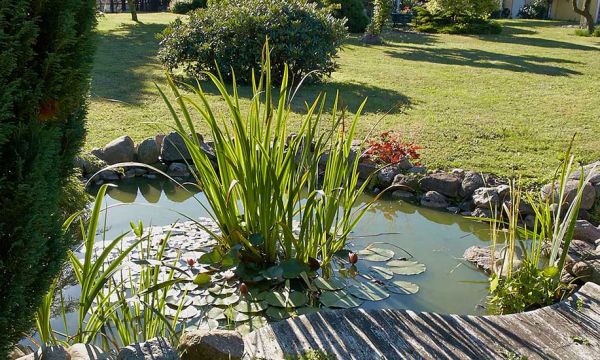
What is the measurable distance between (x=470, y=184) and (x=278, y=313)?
2.68 m

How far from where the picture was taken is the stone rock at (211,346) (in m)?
2.55

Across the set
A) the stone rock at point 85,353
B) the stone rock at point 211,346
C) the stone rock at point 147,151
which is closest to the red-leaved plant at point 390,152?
the stone rock at point 147,151

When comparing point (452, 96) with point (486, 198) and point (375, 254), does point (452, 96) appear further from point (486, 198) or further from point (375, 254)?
point (375, 254)

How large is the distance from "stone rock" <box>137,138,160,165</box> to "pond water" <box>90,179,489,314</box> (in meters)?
0.22

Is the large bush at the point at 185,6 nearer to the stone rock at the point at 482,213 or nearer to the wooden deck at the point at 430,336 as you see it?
the stone rock at the point at 482,213

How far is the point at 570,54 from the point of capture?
1582cm

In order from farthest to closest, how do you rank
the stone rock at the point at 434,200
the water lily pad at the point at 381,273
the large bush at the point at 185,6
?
the large bush at the point at 185,6 → the stone rock at the point at 434,200 → the water lily pad at the point at 381,273

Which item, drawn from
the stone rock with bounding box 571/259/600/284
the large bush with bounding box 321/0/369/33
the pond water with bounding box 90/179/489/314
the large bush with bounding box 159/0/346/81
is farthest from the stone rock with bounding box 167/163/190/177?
the large bush with bounding box 321/0/369/33

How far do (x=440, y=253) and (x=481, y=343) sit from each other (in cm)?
174

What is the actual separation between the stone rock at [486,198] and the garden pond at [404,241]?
0.59ft

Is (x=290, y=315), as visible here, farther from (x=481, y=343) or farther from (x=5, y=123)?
(x=5, y=123)

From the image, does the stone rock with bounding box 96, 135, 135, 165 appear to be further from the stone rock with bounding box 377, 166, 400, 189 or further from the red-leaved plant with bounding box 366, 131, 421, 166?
the stone rock with bounding box 377, 166, 400, 189

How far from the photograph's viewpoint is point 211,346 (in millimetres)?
2549

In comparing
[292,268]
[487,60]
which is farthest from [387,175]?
[487,60]
